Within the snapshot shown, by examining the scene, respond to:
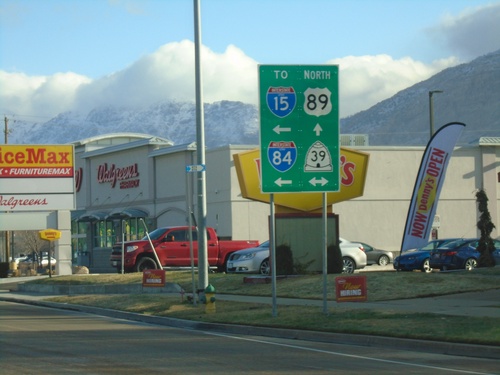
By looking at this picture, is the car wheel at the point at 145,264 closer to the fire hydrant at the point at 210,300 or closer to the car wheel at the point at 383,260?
the car wheel at the point at 383,260

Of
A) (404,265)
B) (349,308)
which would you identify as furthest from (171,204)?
(349,308)

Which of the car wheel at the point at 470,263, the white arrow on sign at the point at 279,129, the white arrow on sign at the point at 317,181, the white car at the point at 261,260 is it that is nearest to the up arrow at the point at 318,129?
the white arrow on sign at the point at 279,129

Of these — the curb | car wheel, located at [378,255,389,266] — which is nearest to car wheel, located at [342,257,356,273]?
car wheel, located at [378,255,389,266]

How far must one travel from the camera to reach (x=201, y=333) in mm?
19188

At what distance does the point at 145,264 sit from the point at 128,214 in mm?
18324

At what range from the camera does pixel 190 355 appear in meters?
15.1

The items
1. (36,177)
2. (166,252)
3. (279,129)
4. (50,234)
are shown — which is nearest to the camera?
(279,129)

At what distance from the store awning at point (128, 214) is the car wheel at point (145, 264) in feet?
59.1

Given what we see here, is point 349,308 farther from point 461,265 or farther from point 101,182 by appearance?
point 101,182

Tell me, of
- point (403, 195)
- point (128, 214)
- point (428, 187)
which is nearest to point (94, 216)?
point (128, 214)

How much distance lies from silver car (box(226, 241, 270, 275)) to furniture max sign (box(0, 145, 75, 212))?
1291 centimetres

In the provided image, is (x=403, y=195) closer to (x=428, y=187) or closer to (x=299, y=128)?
(x=428, y=187)

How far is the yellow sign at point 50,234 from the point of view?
3969cm

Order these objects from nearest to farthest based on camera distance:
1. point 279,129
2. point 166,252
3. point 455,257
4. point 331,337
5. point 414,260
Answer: point 331,337
point 279,129
point 455,257
point 414,260
point 166,252
